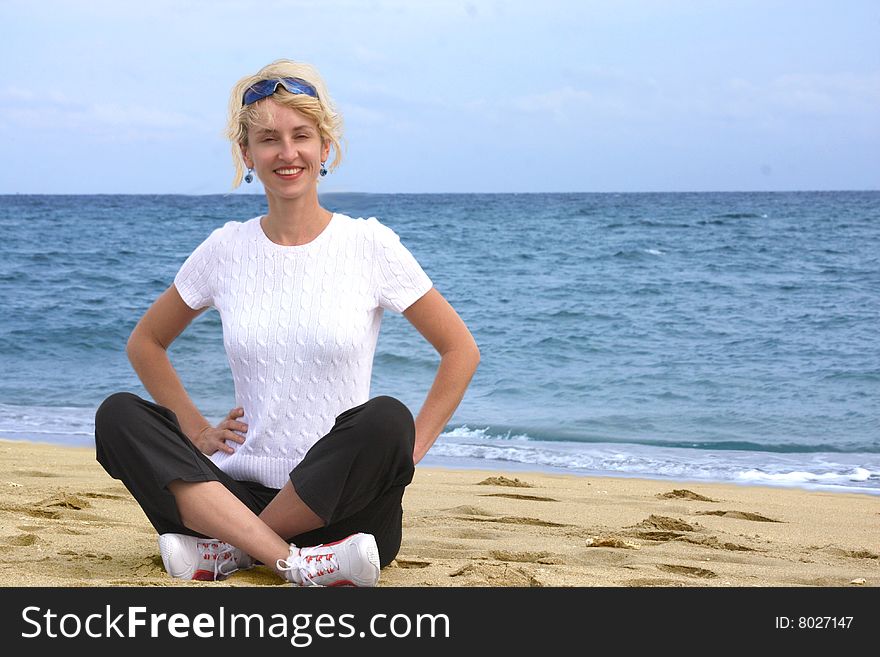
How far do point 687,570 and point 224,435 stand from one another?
5.11 feet

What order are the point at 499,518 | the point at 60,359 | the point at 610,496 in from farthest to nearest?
the point at 60,359 → the point at 610,496 → the point at 499,518

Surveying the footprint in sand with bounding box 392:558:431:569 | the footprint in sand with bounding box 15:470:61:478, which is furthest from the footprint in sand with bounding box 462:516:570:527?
the footprint in sand with bounding box 15:470:61:478

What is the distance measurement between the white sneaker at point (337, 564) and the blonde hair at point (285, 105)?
1.13 m

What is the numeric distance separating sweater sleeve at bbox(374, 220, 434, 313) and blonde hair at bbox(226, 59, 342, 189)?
334 mm

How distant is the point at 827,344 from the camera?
36.8 feet

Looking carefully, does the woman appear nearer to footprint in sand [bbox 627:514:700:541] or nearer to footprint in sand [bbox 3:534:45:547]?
footprint in sand [bbox 3:534:45:547]

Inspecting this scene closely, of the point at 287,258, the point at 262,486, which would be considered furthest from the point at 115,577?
the point at 287,258

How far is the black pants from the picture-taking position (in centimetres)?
268

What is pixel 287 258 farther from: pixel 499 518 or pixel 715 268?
pixel 715 268

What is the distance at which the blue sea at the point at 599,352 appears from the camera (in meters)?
7.12

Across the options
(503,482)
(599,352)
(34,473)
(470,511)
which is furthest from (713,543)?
(599,352)

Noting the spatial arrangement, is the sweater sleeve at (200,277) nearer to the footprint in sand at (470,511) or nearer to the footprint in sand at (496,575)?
the footprint in sand at (496,575)

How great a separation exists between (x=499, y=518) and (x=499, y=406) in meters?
4.26

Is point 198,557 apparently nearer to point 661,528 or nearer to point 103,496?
point 103,496
